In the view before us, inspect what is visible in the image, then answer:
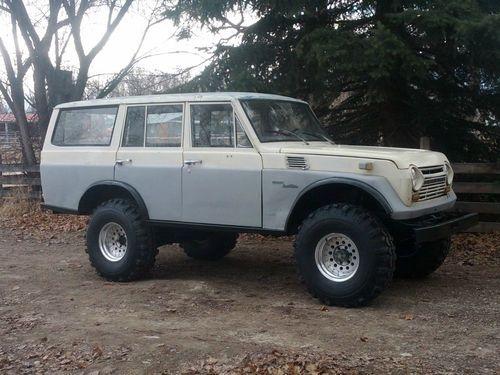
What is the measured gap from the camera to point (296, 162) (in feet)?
20.0

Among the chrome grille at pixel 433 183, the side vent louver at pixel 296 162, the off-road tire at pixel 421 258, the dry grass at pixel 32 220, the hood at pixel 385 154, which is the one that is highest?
the hood at pixel 385 154

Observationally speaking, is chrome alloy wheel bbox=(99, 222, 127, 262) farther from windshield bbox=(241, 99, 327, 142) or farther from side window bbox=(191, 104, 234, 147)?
windshield bbox=(241, 99, 327, 142)

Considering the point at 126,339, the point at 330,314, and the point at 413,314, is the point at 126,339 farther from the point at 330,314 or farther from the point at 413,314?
the point at 413,314

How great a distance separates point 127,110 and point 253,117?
1.73 m

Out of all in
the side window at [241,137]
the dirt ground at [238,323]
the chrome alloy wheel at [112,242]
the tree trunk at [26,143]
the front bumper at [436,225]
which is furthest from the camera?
the tree trunk at [26,143]

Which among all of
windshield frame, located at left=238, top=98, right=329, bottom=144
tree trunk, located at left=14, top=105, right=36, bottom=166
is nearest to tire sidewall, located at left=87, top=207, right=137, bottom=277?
windshield frame, located at left=238, top=98, right=329, bottom=144

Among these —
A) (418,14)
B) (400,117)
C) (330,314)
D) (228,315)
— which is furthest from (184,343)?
(400,117)

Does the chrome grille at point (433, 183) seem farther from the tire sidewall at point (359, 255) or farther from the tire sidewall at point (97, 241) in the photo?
the tire sidewall at point (97, 241)

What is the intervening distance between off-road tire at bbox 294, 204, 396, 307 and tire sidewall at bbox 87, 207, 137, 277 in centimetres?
218

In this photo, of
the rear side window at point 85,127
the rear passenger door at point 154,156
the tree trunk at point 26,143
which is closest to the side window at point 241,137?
the rear passenger door at point 154,156

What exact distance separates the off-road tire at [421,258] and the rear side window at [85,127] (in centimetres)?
377

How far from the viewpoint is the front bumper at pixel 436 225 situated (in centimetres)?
567

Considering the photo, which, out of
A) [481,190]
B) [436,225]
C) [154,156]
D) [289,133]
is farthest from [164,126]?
[481,190]

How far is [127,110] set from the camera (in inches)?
293
